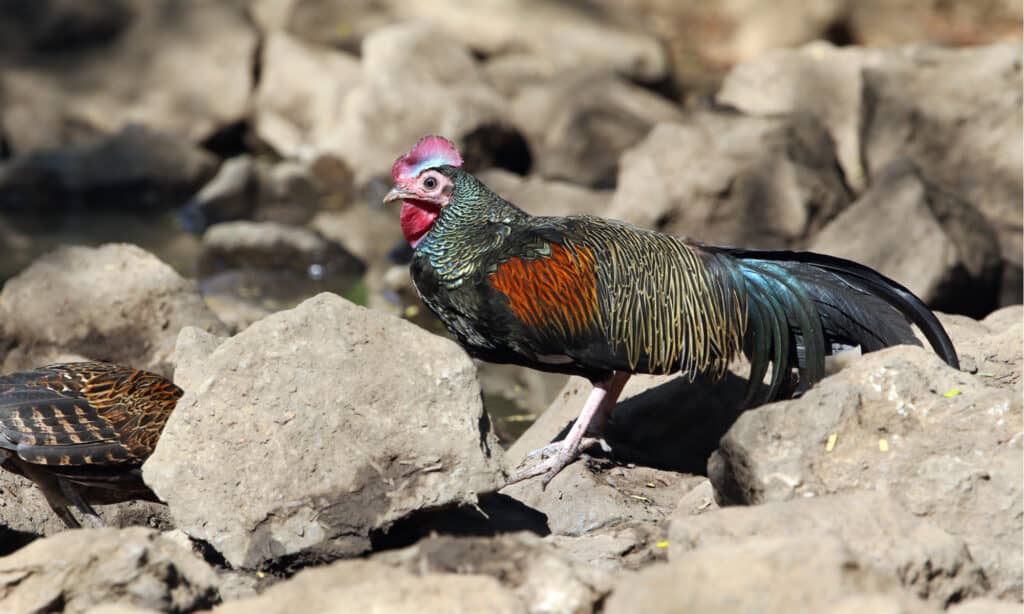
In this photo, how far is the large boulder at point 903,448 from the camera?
475 centimetres

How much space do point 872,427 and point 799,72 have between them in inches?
359

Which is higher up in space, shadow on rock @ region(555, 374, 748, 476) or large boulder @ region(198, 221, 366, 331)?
shadow on rock @ region(555, 374, 748, 476)

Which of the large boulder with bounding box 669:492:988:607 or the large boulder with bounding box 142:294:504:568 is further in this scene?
the large boulder with bounding box 142:294:504:568

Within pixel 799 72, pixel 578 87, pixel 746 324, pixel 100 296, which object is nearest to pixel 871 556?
pixel 746 324

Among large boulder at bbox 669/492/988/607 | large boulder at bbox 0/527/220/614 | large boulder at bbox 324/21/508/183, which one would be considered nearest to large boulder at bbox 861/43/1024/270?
large boulder at bbox 324/21/508/183

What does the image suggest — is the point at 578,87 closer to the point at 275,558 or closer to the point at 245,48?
the point at 245,48

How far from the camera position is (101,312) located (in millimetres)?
7879

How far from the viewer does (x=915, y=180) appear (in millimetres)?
9336

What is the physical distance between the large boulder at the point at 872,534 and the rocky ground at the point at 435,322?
0.04ft

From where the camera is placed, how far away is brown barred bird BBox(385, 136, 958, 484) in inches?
236

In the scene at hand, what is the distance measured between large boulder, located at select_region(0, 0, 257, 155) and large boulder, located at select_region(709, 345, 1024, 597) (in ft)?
39.8

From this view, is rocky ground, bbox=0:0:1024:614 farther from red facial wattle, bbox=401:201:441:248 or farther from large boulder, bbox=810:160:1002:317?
red facial wattle, bbox=401:201:441:248

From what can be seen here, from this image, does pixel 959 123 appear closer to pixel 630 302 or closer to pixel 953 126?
pixel 953 126

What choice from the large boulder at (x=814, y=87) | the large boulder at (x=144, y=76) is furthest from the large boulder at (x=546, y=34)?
the large boulder at (x=814, y=87)
